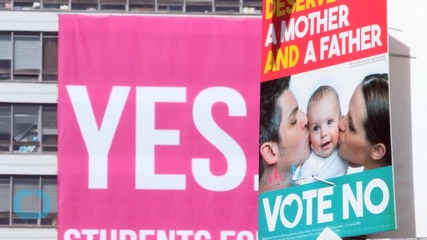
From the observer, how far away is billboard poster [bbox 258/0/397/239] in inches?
1421

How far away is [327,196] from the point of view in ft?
123

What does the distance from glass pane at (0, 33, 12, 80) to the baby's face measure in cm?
1766

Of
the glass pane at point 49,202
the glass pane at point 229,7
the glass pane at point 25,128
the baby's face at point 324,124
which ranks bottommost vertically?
the glass pane at point 49,202

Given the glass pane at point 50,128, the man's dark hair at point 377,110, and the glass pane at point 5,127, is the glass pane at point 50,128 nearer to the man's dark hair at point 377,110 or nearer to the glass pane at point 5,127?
the glass pane at point 5,127

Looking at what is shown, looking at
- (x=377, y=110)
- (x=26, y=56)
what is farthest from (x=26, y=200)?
(x=377, y=110)

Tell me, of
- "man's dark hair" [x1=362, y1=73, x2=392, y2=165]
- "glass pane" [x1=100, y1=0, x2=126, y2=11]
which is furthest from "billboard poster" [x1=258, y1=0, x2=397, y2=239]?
"glass pane" [x1=100, y1=0, x2=126, y2=11]

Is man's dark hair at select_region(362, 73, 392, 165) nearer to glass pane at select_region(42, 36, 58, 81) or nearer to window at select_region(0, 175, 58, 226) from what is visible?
window at select_region(0, 175, 58, 226)

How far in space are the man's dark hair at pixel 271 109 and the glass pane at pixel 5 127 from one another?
15.2m

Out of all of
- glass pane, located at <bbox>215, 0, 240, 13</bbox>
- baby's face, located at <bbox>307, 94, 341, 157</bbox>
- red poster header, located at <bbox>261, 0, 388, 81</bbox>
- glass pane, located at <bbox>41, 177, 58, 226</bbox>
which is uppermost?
glass pane, located at <bbox>215, 0, 240, 13</bbox>

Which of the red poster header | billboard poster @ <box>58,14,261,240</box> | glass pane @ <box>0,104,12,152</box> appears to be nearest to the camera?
the red poster header

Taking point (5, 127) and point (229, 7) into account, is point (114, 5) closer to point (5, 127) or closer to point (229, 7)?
point (229, 7)

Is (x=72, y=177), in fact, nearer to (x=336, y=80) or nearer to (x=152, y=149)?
(x=152, y=149)

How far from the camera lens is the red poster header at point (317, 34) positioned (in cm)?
3656

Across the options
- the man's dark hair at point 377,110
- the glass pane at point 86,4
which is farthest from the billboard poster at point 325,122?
the glass pane at point 86,4
